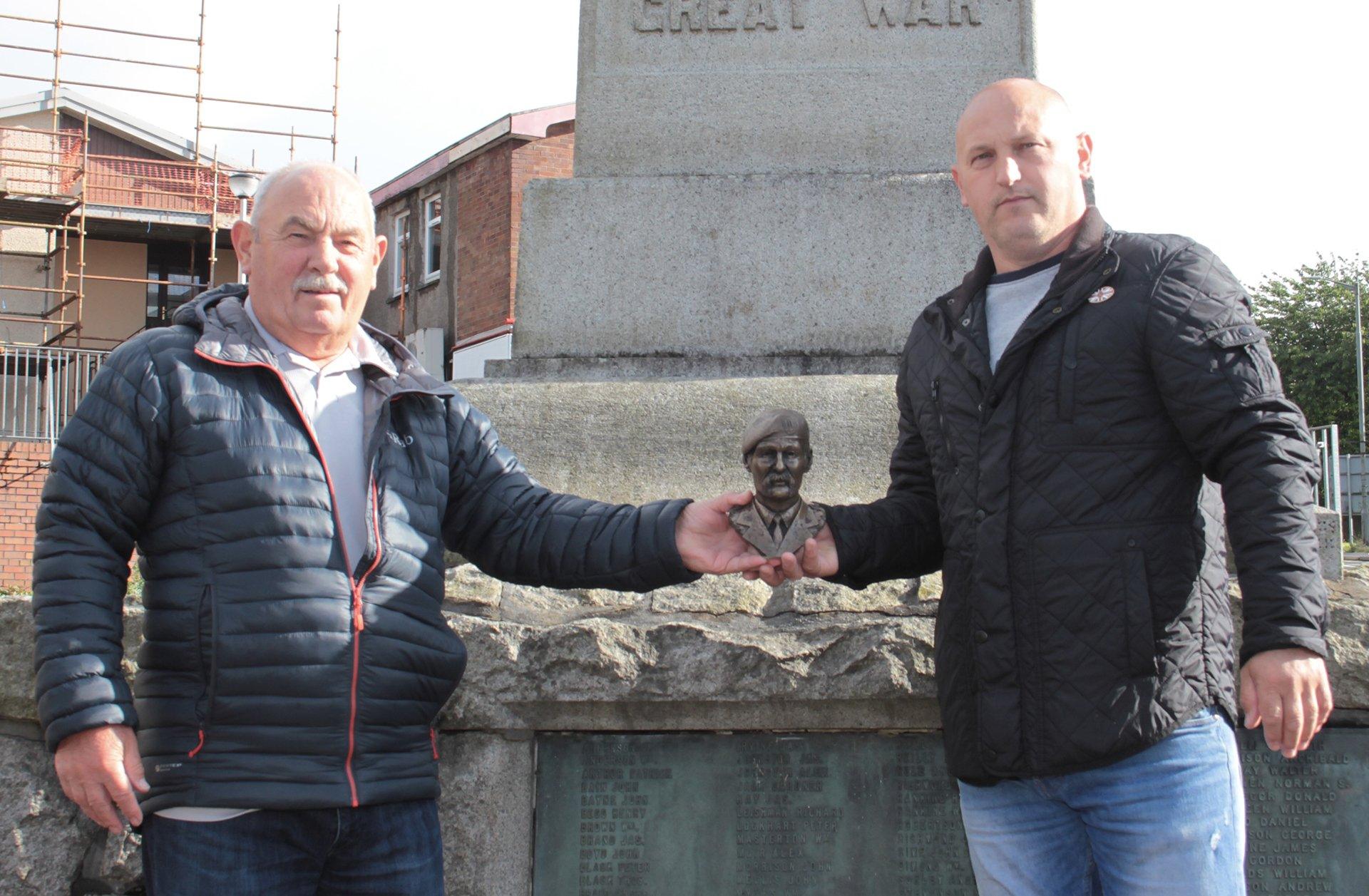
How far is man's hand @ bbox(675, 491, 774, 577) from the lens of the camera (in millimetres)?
2668

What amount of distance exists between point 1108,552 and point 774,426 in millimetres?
740

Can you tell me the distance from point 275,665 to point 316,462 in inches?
14.0

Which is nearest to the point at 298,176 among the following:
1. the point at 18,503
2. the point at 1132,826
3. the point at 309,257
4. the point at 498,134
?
the point at 309,257

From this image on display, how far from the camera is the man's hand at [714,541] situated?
2668 mm

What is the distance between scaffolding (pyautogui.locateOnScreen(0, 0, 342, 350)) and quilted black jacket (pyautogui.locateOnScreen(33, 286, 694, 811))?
16.8m

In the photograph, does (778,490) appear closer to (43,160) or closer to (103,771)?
(103,771)

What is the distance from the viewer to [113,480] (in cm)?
221

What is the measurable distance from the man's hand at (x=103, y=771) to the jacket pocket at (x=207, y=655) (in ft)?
0.39

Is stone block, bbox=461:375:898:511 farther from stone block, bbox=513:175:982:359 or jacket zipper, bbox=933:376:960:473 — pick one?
jacket zipper, bbox=933:376:960:473

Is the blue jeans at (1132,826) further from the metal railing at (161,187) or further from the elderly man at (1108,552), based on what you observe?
the metal railing at (161,187)

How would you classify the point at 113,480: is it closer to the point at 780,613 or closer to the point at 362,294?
the point at 362,294

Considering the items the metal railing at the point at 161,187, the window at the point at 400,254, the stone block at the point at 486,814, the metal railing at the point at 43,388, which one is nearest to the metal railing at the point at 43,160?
the metal railing at the point at 161,187

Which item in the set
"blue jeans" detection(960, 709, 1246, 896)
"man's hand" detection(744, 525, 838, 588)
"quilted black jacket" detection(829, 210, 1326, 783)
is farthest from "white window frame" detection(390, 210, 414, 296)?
"blue jeans" detection(960, 709, 1246, 896)

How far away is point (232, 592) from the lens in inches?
86.9
